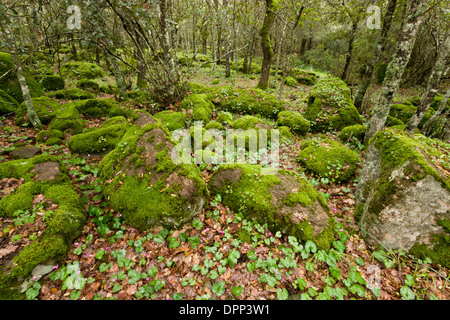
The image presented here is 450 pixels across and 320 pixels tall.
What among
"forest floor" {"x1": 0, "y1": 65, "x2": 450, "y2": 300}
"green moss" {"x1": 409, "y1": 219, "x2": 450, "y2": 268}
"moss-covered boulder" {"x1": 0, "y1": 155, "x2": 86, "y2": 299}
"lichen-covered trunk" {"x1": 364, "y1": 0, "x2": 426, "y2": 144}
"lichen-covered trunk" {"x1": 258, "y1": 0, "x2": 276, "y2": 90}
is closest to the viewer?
"moss-covered boulder" {"x1": 0, "y1": 155, "x2": 86, "y2": 299}

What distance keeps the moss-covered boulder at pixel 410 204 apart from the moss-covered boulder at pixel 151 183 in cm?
328

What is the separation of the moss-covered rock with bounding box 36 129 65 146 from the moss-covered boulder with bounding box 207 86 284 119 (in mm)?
5804

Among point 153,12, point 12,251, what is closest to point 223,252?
point 12,251

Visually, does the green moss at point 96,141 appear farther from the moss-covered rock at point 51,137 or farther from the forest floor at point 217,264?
the forest floor at point 217,264

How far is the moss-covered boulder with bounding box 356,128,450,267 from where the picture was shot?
2982 mm

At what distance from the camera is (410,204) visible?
3137 millimetres

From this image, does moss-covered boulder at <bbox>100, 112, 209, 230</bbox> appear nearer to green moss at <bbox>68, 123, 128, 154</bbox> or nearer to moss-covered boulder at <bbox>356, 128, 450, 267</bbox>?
green moss at <bbox>68, 123, 128, 154</bbox>

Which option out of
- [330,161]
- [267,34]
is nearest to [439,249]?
[330,161]

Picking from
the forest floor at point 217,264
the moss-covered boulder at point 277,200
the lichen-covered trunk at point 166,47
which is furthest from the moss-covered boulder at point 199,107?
the forest floor at point 217,264

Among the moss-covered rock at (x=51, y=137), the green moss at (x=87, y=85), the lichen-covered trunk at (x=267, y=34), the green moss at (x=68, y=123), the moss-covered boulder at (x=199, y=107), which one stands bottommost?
the moss-covered rock at (x=51, y=137)

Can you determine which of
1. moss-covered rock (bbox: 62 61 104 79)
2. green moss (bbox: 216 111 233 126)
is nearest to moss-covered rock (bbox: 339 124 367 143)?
green moss (bbox: 216 111 233 126)

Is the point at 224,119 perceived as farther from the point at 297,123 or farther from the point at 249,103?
the point at 297,123

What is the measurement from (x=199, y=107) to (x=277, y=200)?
5.19 m

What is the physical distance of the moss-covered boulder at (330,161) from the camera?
4.80 meters
